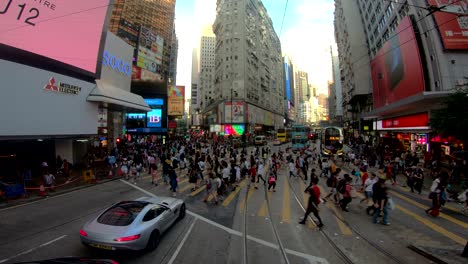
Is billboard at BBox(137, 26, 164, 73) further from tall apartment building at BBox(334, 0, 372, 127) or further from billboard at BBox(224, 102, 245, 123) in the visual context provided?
tall apartment building at BBox(334, 0, 372, 127)

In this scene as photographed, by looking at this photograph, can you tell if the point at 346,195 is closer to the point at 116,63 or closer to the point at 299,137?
the point at 116,63

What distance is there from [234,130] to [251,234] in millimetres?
61298

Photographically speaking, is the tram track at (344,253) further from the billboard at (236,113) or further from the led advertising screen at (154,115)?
the billboard at (236,113)

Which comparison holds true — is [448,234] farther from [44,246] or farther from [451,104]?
[451,104]

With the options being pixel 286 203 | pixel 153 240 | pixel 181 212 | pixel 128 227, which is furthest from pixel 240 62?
pixel 128 227

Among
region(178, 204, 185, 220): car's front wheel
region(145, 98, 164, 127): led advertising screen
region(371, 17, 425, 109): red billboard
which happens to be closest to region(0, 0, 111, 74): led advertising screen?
region(178, 204, 185, 220): car's front wheel

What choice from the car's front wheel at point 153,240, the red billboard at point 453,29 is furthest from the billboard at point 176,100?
the car's front wheel at point 153,240

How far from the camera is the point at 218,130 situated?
6850 cm

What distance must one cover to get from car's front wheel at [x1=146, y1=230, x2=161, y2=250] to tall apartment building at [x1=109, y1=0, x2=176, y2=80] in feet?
201

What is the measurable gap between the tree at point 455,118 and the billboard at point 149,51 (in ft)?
183

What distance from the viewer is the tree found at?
15094mm

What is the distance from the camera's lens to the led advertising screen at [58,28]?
13250mm

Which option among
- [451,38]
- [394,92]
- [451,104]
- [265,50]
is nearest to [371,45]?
[394,92]

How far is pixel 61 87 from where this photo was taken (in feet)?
53.7
